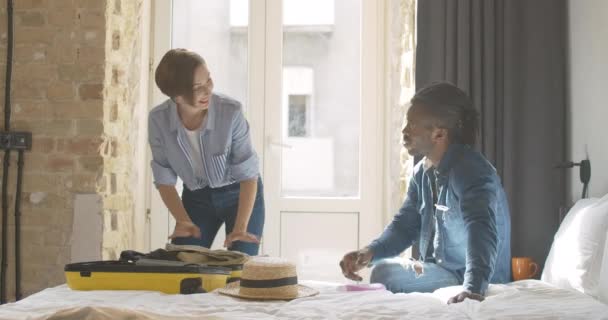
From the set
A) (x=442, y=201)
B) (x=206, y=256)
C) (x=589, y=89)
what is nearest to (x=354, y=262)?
(x=442, y=201)

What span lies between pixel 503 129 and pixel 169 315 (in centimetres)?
223

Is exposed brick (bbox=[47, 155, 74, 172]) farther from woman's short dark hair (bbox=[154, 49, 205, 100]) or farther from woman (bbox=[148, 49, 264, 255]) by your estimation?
woman's short dark hair (bbox=[154, 49, 205, 100])

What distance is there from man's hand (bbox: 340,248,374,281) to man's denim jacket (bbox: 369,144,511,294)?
0.04 m

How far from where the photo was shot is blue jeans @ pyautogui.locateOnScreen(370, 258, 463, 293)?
7.52 ft

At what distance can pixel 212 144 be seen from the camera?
8.83 feet

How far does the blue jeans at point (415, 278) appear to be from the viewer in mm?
2291

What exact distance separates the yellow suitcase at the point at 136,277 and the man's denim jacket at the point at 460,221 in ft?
2.30

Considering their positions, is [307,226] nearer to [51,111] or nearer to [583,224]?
[51,111]

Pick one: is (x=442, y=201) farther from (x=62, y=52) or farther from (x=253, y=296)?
(x=62, y=52)

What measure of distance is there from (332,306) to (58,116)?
6.89 ft

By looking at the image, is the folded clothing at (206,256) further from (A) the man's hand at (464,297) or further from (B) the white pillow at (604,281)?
(B) the white pillow at (604,281)

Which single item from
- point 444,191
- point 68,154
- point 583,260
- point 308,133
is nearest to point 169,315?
point 444,191

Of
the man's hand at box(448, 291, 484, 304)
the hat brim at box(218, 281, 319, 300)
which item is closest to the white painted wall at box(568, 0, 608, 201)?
the man's hand at box(448, 291, 484, 304)

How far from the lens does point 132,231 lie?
385 cm
